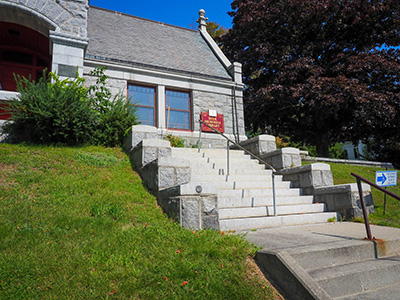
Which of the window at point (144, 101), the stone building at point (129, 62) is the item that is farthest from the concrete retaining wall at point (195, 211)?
the window at point (144, 101)

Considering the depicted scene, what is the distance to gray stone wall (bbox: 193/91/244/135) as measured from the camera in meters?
12.6

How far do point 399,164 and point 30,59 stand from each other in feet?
73.1

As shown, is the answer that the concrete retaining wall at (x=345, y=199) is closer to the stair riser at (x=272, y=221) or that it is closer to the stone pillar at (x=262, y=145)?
the stair riser at (x=272, y=221)

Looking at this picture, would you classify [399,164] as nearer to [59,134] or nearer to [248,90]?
[248,90]

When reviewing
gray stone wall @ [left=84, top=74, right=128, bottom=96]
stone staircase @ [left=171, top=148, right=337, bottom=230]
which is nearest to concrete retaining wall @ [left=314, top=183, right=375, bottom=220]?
stone staircase @ [left=171, top=148, right=337, bottom=230]

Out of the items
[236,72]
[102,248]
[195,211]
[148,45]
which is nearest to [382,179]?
[195,211]

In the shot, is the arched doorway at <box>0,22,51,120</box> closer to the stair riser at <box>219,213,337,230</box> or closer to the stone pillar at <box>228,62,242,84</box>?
the stone pillar at <box>228,62,242,84</box>

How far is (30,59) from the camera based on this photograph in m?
13.1

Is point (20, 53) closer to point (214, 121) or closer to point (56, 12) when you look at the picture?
point (56, 12)

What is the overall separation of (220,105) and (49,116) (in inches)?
299

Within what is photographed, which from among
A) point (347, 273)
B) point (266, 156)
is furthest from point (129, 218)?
point (266, 156)

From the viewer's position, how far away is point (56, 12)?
9.91 meters

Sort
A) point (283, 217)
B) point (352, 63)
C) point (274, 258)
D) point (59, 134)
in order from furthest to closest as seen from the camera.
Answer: point (352, 63) → point (59, 134) → point (283, 217) → point (274, 258)

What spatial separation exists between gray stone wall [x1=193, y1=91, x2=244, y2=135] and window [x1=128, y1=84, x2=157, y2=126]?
1820 millimetres
